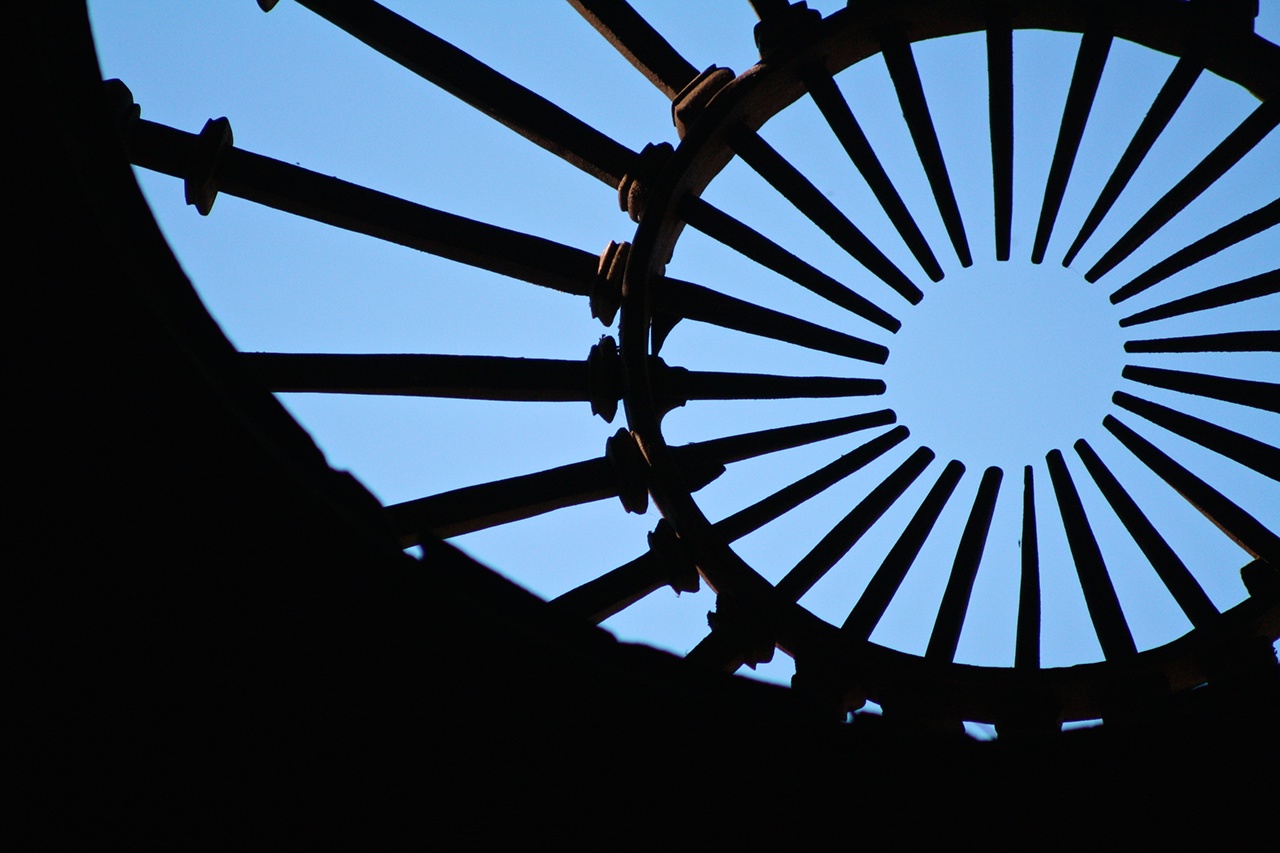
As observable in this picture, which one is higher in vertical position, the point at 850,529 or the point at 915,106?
the point at 915,106

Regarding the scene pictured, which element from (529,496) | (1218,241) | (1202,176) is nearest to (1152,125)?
(1202,176)

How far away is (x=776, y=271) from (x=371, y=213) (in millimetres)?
4971

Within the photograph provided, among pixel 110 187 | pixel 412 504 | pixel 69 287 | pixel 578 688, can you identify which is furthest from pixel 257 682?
pixel 412 504

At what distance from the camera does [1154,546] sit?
47.3 ft

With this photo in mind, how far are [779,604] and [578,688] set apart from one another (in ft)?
20.0

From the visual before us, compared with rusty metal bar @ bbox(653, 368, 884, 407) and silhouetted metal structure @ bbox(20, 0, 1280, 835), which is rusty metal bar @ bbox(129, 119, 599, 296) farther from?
rusty metal bar @ bbox(653, 368, 884, 407)

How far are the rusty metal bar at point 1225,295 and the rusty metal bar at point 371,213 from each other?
7494mm

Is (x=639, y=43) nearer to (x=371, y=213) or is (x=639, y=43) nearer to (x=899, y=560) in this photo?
(x=371, y=213)

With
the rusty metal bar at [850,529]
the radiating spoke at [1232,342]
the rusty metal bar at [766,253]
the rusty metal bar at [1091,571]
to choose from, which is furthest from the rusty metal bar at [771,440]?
the radiating spoke at [1232,342]

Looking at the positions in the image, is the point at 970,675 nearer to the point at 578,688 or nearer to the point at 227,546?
the point at 578,688

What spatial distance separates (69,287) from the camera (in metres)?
6.89

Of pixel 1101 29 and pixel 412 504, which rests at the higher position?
pixel 1101 29

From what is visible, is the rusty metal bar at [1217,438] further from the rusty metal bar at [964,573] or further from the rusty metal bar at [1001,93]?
the rusty metal bar at [1001,93]

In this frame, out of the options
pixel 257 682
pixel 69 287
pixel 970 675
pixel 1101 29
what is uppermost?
pixel 1101 29
